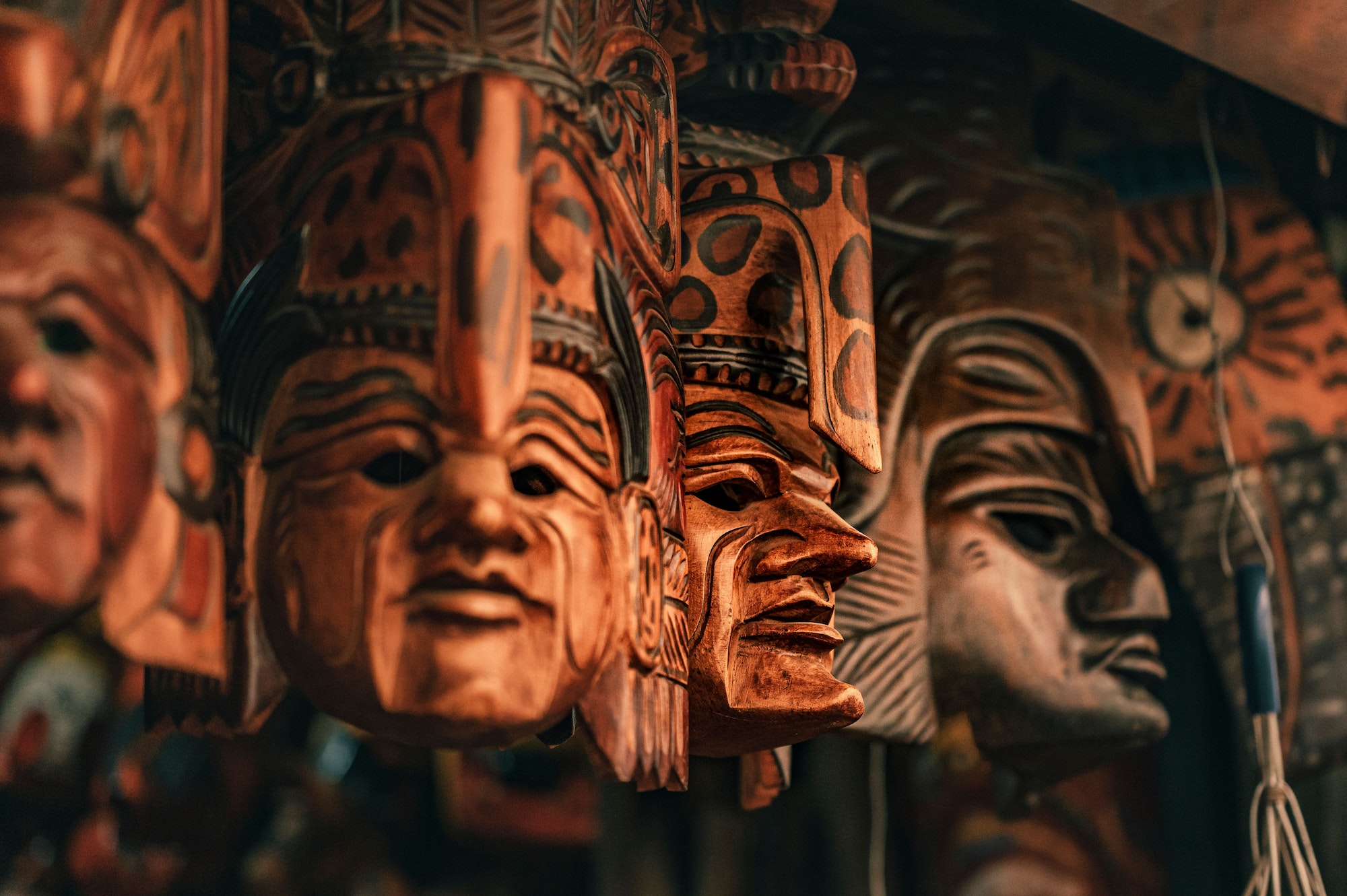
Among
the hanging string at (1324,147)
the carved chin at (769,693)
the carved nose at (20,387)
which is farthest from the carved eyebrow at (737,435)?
the hanging string at (1324,147)

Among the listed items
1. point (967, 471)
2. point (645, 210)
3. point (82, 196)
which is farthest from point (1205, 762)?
point (82, 196)

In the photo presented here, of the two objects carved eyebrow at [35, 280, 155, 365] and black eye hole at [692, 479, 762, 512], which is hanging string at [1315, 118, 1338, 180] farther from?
carved eyebrow at [35, 280, 155, 365]

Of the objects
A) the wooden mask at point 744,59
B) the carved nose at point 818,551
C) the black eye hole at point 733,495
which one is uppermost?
the wooden mask at point 744,59

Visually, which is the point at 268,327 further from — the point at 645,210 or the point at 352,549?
the point at 645,210

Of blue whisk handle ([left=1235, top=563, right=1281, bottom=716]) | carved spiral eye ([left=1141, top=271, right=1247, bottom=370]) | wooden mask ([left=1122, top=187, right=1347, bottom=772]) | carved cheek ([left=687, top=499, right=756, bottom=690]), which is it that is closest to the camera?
carved cheek ([left=687, top=499, right=756, bottom=690])

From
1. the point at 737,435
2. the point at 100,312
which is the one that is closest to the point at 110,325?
the point at 100,312

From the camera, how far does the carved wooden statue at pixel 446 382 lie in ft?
2.23

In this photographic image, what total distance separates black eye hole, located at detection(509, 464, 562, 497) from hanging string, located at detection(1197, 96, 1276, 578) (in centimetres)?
103

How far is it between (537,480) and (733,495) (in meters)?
0.24

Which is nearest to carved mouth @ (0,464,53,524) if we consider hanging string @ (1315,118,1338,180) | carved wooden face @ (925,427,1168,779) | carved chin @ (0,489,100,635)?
carved chin @ (0,489,100,635)

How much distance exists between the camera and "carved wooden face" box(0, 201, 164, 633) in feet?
1.93

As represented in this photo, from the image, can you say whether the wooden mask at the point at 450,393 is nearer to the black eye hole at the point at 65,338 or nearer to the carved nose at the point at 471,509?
the carved nose at the point at 471,509

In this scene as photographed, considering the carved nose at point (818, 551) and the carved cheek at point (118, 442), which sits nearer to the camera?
the carved cheek at point (118, 442)

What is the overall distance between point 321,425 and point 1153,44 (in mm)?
1114
